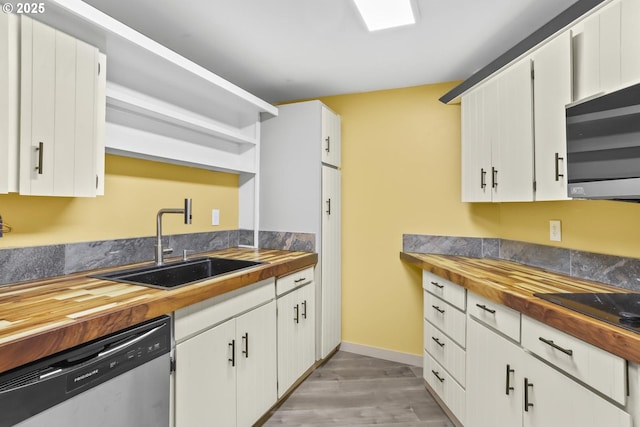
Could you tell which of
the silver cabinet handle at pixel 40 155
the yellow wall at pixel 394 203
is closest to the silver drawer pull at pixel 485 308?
the yellow wall at pixel 394 203

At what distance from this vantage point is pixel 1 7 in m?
1.17

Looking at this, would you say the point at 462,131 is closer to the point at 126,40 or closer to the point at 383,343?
the point at 383,343

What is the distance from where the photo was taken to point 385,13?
1.74 meters

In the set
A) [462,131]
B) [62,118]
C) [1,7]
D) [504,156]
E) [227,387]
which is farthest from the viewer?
[462,131]

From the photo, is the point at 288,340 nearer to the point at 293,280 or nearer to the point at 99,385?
the point at 293,280

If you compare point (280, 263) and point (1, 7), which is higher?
point (1, 7)

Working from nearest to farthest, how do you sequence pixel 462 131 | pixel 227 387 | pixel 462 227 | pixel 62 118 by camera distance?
pixel 62 118 → pixel 227 387 → pixel 462 131 → pixel 462 227

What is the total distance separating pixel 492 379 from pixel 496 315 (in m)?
0.34

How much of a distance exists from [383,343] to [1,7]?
124 inches

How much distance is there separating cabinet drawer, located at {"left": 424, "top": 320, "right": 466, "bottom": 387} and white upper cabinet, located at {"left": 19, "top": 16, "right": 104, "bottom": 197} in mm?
2164

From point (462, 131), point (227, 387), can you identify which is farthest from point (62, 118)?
point (462, 131)

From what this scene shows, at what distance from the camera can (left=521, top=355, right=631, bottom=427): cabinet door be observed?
1.04m

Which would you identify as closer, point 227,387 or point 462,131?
point 227,387

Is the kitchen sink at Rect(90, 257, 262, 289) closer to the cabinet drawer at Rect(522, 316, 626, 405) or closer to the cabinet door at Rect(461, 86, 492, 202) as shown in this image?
the cabinet drawer at Rect(522, 316, 626, 405)
